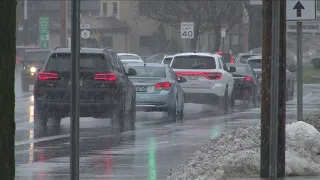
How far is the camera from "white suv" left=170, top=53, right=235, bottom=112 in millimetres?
28188

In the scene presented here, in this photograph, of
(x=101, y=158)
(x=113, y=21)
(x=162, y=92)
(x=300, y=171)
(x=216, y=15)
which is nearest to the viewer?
(x=300, y=171)

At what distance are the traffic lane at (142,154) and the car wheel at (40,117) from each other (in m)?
2.07

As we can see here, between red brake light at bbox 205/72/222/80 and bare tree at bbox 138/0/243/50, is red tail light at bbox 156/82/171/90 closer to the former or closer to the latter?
red brake light at bbox 205/72/222/80

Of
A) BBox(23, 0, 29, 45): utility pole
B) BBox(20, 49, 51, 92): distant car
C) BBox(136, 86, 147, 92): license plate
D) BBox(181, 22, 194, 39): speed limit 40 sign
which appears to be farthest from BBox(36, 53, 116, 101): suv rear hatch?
BBox(23, 0, 29, 45): utility pole

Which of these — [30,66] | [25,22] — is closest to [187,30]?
[30,66]

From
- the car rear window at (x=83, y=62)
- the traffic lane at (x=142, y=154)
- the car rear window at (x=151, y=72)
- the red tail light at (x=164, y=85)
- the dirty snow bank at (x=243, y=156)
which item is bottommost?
the traffic lane at (x=142, y=154)

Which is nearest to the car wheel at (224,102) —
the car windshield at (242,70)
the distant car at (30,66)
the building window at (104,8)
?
the car windshield at (242,70)

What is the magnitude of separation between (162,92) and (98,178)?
11786mm

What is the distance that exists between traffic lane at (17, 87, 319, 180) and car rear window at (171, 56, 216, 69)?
5.82 metres

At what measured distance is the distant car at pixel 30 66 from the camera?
40.4 metres

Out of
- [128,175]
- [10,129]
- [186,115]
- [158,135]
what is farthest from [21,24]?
[10,129]

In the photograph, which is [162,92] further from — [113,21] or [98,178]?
[113,21]

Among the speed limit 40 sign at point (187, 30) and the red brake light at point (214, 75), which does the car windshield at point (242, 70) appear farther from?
the speed limit 40 sign at point (187, 30)

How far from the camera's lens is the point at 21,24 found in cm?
8138
